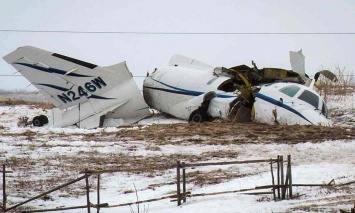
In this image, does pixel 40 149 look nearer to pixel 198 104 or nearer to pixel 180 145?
pixel 180 145

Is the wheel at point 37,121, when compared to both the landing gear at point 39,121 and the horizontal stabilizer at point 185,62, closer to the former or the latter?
the landing gear at point 39,121

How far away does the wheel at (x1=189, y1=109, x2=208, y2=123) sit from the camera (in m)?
24.0

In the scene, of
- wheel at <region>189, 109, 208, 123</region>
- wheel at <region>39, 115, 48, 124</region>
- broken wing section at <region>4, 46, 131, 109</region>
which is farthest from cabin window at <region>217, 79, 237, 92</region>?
wheel at <region>39, 115, 48, 124</region>

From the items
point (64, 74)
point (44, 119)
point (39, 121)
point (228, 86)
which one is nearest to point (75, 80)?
point (64, 74)

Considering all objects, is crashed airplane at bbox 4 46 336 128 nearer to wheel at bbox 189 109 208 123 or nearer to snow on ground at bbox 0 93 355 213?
wheel at bbox 189 109 208 123

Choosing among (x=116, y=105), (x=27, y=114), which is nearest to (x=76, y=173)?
(x=116, y=105)

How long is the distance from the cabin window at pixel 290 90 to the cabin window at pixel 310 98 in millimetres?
259

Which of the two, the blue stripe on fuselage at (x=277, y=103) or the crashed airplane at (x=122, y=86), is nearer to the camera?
the blue stripe on fuselage at (x=277, y=103)

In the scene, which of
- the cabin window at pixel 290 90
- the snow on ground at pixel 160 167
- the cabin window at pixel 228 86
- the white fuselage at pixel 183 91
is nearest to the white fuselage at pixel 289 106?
the cabin window at pixel 290 90

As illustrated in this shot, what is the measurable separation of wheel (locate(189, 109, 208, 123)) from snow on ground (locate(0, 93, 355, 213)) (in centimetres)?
254

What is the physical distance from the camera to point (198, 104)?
2409 centimetres

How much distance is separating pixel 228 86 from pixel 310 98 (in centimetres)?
355

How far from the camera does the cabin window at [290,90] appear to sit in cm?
2208

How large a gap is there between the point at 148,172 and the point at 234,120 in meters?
8.34
